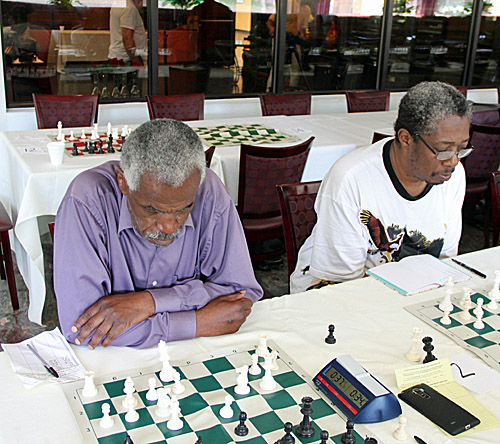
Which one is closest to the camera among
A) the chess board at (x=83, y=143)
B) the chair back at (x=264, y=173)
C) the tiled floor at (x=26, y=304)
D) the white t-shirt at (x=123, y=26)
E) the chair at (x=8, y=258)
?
the tiled floor at (x=26, y=304)

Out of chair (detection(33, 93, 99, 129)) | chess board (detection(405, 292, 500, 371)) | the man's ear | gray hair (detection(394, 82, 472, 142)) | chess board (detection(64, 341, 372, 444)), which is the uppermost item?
gray hair (detection(394, 82, 472, 142))

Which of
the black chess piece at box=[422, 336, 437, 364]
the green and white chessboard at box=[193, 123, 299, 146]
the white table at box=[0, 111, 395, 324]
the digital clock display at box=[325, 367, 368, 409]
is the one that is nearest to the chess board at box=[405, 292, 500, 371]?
the black chess piece at box=[422, 336, 437, 364]

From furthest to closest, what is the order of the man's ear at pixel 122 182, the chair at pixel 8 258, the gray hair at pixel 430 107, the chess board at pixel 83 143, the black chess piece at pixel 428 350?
the chess board at pixel 83 143 → the chair at pixel 8 258 → the gray hair at pixel 430 107 → the man's ear at pixel 122 182 → the black chess piece at pixel 428 350

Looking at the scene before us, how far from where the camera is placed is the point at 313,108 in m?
6.25

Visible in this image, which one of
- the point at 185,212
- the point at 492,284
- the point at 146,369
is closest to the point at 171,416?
the point at 146,369

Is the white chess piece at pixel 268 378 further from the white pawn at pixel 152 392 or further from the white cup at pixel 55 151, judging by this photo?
the white cup at pixel 55 151

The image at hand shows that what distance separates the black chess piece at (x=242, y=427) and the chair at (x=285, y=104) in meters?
3.84

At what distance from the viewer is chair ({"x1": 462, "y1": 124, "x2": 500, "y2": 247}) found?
3.85 metres

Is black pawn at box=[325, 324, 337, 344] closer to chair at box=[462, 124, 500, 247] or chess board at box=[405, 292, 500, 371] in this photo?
chess board at box=[405, 292, 500, 371]

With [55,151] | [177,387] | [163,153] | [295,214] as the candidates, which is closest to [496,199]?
[295,214]

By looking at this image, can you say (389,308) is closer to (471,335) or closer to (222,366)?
(471,335)

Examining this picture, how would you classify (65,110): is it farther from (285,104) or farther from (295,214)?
(295,214)

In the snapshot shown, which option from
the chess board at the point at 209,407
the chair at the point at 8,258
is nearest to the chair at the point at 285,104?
the chair at the point at 8,258

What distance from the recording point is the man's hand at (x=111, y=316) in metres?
1.44
